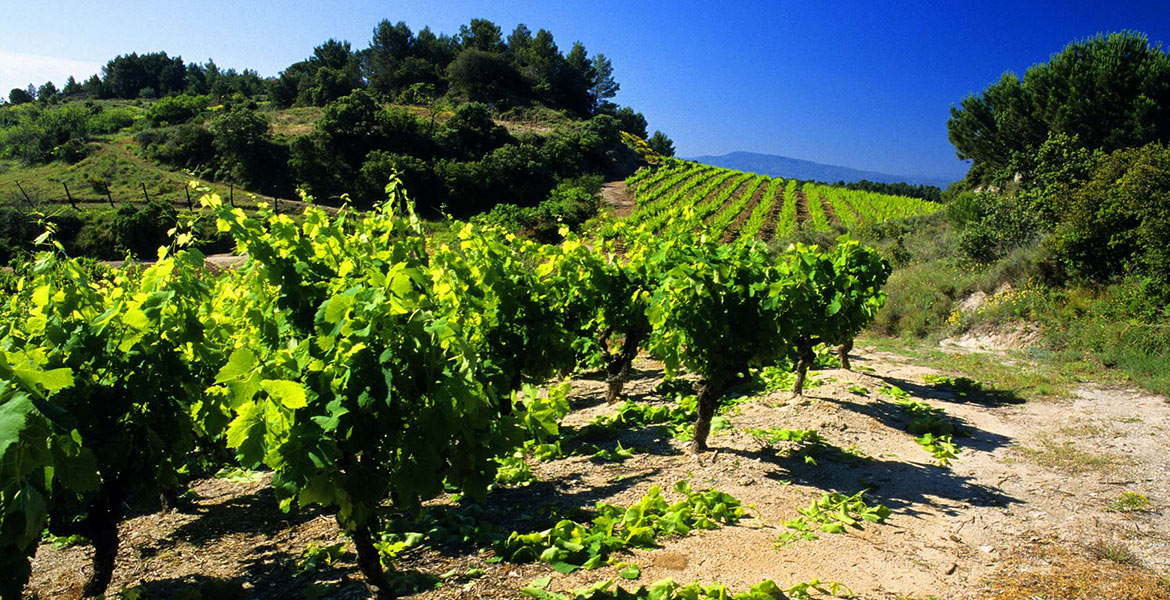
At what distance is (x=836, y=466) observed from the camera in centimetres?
591

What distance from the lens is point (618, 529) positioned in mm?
4395

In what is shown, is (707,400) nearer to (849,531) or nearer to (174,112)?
(849,531)

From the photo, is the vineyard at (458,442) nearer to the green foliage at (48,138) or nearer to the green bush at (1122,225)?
the green bush at (1122,225)

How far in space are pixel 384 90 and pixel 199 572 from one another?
76404mm

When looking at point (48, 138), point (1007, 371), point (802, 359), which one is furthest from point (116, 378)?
point (48, 138)

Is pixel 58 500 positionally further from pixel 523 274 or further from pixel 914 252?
pixel 914 252

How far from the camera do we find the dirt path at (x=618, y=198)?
3794cm

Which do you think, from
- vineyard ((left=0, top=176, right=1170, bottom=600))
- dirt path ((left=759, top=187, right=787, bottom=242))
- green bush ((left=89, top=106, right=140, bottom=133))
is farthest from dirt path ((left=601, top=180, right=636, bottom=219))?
green bush ((left=89, top=106, right=140, bottom=133))

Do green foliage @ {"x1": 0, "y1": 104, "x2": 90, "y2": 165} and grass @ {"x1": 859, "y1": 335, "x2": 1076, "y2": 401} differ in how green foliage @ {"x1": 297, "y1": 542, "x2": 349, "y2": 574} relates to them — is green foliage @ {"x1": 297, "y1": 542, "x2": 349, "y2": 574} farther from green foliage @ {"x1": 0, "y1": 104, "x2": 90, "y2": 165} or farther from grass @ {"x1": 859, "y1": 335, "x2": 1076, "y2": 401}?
green foliage @ {"x1": 0, "y1": 104, "x2": 90, "y2": 165}

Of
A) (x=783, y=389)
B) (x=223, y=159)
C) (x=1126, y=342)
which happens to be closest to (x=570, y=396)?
(x=783, y=389)

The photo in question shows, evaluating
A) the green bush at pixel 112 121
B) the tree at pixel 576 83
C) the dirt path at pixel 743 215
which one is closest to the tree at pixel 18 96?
the green bush at pixel 112 121

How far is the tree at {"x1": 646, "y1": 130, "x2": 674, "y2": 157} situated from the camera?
84.6 m

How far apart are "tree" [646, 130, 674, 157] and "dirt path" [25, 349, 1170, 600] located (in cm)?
8015

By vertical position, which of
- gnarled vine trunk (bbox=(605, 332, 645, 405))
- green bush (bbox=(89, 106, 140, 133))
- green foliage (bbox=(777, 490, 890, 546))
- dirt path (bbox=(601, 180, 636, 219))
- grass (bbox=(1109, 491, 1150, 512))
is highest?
green bush (bbox=(89, 106, 140, 133))
